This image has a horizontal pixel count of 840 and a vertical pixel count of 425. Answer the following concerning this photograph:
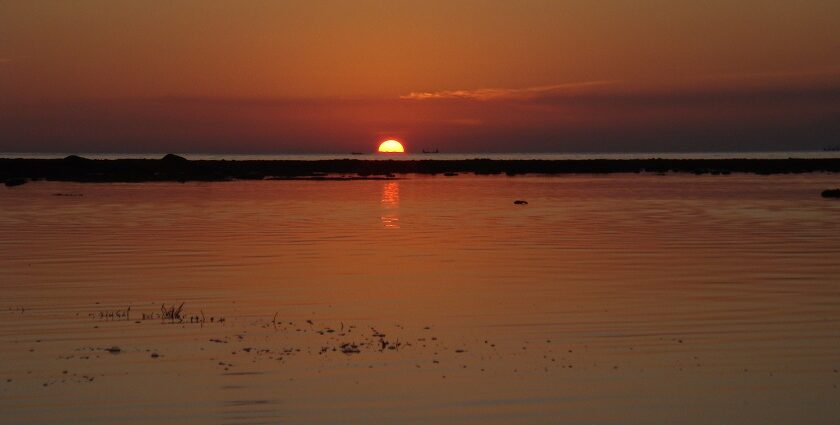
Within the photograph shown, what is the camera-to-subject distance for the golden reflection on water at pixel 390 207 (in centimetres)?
3731

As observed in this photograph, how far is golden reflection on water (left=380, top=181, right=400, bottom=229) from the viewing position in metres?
37.3

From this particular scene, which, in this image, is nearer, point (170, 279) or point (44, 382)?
point (44, 382)

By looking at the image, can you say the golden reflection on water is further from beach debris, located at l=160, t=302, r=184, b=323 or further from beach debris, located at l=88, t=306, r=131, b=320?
beach debris, located at l=88, t=306, r=131, b=320

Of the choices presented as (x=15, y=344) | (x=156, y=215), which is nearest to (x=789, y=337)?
(x=15, y=344)

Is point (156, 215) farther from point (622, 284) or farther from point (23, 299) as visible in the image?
point (622, 284)

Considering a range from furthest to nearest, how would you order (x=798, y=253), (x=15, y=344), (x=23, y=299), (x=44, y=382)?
(x=798, y=253) → (x=23, y=299) → (x=15, y=344) → (x=44, y=382)

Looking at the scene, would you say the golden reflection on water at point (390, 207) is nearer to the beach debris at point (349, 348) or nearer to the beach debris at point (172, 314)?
the beach debris at point (172, 314)

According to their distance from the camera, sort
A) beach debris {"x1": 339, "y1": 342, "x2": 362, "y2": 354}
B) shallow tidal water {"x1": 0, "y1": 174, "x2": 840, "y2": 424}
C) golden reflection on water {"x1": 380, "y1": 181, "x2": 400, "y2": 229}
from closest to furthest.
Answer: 1. shallow tidal water {"x1": 0, "y1": 174, "x2": 840, "y2": 424}
2. beach debris {"x1": 339, "y1": 342, "x2": 362, "y2": 354}
3. golden reflection on water {"x1": 380, "y1": 181, "x2": 400, "y2": 229}

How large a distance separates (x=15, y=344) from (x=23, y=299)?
4.44 meters

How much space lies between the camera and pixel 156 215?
41188 mm

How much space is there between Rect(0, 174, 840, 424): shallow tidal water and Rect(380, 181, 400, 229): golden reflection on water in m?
3.26

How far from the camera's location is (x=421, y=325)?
602 inches

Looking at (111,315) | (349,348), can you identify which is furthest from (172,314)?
(349,348)

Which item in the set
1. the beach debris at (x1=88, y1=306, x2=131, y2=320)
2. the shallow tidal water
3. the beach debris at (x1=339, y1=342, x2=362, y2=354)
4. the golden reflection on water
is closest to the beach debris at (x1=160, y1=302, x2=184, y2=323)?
the shallow tidal water
